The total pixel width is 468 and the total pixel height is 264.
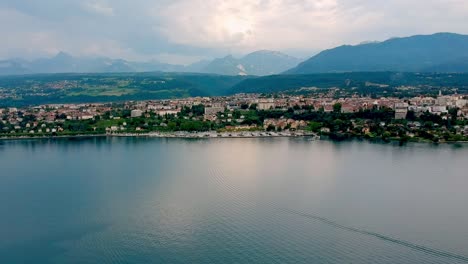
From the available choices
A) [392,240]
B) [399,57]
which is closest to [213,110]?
[392,240]

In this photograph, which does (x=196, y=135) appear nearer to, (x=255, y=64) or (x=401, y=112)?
(x=401, y=112)

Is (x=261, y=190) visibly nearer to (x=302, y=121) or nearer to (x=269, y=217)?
(x=269, y=217)

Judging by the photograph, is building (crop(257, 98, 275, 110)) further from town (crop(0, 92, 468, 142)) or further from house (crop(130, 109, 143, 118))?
house (crop(130, 109, 143, 118))

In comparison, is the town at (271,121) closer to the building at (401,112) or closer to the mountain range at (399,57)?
the building at (401,112)

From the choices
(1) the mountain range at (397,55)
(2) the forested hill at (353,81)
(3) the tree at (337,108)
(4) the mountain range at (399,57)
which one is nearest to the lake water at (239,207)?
(3) the tree at (337,108)

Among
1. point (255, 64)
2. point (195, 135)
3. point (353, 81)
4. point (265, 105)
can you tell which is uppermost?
point (255, 64)

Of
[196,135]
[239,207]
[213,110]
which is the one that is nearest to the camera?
[239,207]
